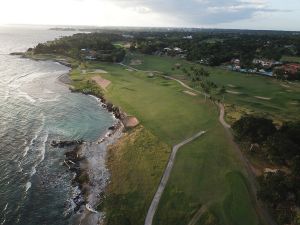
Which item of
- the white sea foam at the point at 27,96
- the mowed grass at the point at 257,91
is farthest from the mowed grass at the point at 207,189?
the white sea foam at the point at 27,96

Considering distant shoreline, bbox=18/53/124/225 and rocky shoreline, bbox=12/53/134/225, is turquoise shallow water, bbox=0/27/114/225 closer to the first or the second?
rocky shoreline, bbox=12/53/134/225

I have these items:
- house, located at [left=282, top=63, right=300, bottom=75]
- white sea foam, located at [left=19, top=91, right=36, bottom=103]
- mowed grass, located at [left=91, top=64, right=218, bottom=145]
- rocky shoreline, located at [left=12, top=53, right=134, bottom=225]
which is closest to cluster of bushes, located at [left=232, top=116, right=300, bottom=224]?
mowed grass, located at [left=91, top=64, right=218, bottom=145]

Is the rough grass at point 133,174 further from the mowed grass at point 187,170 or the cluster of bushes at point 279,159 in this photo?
the cluster of bushes at point 279,159

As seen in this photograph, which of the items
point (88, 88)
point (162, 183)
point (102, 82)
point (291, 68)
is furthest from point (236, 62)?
point (162, 183)

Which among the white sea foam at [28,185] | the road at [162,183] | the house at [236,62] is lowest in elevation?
the house at [236,62]

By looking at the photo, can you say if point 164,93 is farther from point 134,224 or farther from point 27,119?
point 134,224

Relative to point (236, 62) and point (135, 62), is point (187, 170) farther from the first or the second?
point (236, 62)
